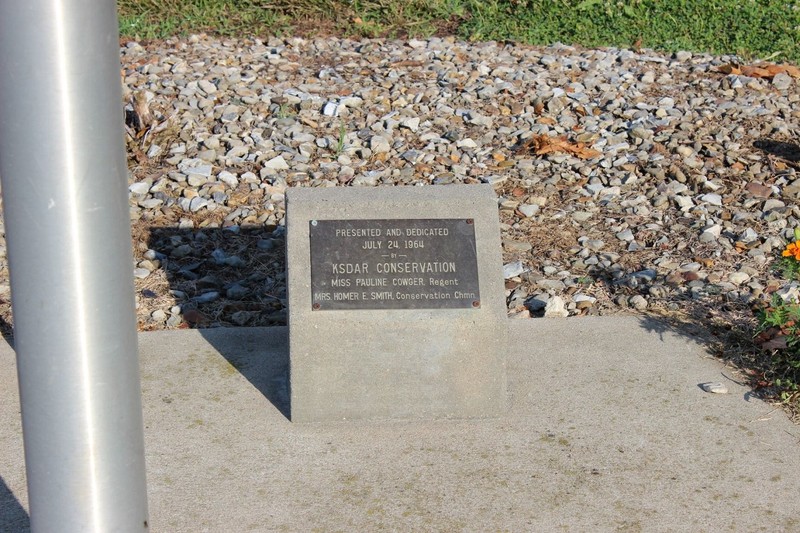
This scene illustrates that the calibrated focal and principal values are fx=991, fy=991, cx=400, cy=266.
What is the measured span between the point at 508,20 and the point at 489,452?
198 inches

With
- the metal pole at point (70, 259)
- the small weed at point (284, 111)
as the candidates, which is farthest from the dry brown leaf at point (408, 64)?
the metal pole at point (70, 259)

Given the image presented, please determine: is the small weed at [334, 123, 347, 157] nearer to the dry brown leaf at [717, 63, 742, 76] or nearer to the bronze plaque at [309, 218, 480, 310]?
the bronze plaque at [309, 218, 480, 310]

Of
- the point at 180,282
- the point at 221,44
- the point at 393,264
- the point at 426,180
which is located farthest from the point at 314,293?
the point at 221,44

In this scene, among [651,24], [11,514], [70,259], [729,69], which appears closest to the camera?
[70,259]

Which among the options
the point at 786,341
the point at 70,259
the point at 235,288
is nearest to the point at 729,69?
the point at 786,341

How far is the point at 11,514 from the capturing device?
9.40 feet

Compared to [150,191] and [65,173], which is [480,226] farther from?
[150,191]

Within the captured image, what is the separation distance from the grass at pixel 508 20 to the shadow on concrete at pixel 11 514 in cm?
496

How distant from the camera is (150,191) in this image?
525cm

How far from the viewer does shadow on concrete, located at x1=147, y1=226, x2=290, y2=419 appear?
12.4 ft

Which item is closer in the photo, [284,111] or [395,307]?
[395,307]

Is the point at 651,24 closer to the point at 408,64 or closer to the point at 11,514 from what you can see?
the point at 408,64

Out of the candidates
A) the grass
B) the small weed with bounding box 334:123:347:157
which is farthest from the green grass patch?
the small weed with bounding box 334:123:347:157

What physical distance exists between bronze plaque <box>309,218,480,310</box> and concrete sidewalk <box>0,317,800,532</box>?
430mm
